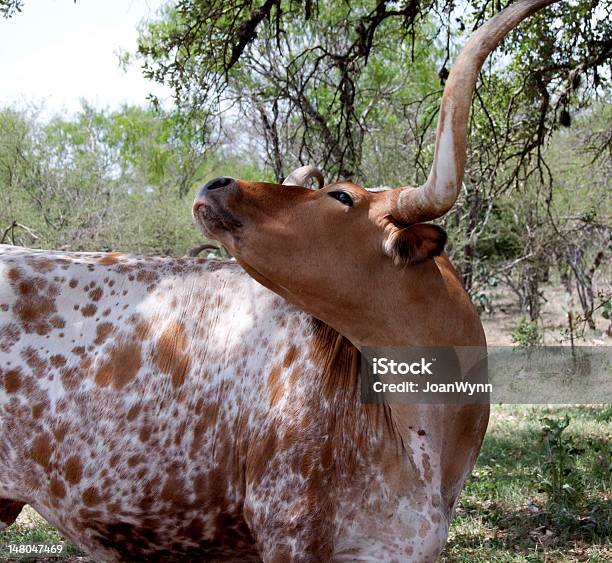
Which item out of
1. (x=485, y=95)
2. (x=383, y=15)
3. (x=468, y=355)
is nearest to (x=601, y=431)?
(x=485, y=95)

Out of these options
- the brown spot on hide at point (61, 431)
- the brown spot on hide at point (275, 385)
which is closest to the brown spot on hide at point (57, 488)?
the brown spot on hide at point (61, 431)

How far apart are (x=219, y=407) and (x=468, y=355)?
2.99ft

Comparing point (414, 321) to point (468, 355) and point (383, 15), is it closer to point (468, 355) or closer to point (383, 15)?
point (468, 355)

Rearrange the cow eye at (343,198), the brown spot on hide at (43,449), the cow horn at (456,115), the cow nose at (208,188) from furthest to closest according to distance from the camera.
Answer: the brown spot on hide at (43,449), the cow eye at (343,198), the cow nose at (208,188), the cow horn at (456,115)

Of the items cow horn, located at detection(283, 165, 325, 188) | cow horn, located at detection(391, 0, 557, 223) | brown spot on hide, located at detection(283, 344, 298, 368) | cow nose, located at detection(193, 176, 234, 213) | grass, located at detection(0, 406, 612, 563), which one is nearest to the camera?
Answer: cow horn, located at detection(391, 0, 557, 223)

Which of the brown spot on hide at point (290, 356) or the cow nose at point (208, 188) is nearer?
the cow nose at point (208, 188)

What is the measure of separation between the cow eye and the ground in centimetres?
262

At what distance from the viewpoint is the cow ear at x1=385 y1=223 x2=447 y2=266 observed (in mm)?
2781

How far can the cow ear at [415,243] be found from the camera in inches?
109

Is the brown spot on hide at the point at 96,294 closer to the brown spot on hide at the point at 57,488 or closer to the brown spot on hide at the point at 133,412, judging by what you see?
the brown spot on hide at the point at 133,412

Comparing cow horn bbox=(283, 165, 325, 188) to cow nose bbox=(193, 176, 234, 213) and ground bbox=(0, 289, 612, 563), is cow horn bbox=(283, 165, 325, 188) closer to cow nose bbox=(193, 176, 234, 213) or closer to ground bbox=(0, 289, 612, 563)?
cow nose bbox=(193, 176, 234, 213)

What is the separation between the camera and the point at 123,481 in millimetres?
3041

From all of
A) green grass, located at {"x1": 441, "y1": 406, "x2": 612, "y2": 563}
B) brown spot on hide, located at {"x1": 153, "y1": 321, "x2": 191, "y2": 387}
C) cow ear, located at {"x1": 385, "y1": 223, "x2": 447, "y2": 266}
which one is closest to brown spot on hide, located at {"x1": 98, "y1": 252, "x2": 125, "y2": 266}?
brown spot on hide, located at {"x1": 153, "y1": 321, "x2": 191, "y2": 387}

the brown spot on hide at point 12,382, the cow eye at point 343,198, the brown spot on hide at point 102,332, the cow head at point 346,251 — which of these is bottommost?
the brown spot on hide at point 12,382
